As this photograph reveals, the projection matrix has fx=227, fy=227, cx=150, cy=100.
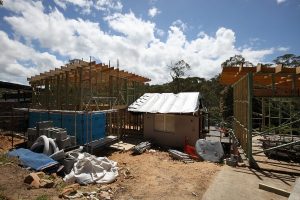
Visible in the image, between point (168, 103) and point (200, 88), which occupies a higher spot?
point (200, 88)

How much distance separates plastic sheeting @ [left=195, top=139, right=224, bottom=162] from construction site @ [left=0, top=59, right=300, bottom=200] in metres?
0.05

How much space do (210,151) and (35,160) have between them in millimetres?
8735

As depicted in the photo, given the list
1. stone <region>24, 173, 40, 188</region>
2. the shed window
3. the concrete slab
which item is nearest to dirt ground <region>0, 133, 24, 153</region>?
stone <region>24, 173, 40, 188</region>

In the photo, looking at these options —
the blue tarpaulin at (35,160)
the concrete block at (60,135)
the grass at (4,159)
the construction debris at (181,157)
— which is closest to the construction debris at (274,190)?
the construction debris at (181,157)

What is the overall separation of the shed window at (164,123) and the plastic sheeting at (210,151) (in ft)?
10.5

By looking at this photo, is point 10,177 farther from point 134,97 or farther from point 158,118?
point 134,97

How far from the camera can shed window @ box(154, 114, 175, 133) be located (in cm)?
1582

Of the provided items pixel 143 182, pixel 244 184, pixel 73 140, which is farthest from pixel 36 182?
pixel 244 184

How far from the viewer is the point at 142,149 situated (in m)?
13.8

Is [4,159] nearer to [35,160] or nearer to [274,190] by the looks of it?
[35,160]

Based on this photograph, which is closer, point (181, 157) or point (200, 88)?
point (181, 157)

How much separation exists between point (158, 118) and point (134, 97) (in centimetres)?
455

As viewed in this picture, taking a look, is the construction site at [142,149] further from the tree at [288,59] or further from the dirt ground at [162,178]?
the tree at [288,59]

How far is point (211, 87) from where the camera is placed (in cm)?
4259
